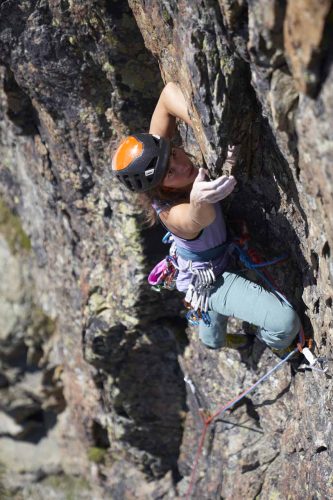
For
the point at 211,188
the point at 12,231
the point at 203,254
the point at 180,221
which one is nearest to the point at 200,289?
the point at 203,254

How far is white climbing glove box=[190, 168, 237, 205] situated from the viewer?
15.9 feet

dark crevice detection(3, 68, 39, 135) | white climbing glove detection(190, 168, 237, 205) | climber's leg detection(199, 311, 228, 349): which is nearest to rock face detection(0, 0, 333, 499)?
dark crevice detection(3, 68, 39, 135)

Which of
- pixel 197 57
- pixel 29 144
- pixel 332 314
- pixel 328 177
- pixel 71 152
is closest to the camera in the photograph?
pixel 328 177

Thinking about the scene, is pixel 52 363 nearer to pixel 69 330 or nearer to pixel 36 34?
pixel 69 330

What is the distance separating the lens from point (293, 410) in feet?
23.7

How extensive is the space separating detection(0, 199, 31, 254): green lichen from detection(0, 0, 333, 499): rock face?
38mm

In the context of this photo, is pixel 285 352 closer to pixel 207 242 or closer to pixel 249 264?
pixel 249 264

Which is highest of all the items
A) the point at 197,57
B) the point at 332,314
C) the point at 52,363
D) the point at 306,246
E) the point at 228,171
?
the point at 197,57

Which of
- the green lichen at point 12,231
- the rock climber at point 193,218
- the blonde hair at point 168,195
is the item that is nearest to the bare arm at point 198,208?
the rock climber at point 193,218

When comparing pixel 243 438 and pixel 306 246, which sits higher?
pixel 306 246

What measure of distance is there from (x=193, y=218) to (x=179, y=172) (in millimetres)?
491

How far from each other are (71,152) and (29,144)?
1970 millimetres

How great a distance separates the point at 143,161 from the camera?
516 centimetres

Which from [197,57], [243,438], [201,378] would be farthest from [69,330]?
[197,57]
